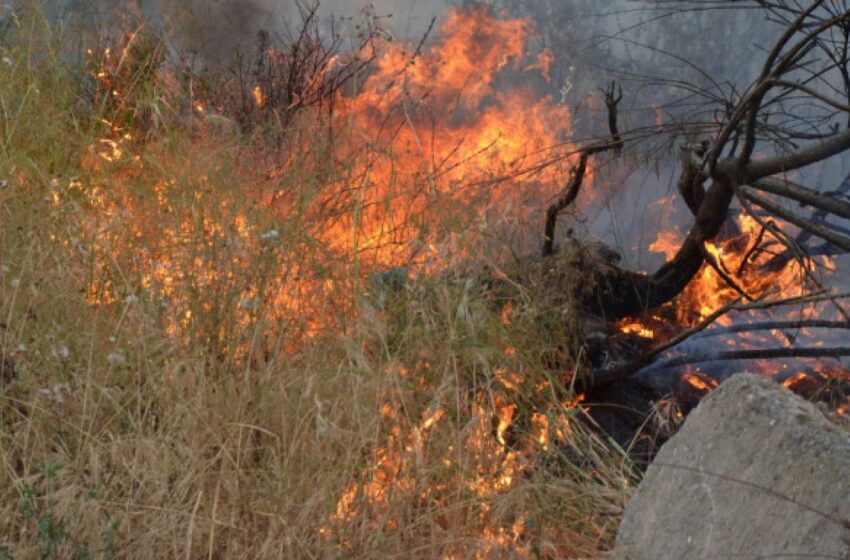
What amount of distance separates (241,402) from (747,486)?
1.23 metres

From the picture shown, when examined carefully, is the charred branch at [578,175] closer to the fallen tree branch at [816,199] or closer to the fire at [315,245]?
the fire at [315,245]

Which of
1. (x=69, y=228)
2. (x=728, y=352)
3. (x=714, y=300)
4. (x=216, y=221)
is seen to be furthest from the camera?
(x=714, y=300)

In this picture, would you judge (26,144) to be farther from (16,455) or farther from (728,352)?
(728,352)

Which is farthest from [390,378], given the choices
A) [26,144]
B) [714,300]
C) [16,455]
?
[714,300]

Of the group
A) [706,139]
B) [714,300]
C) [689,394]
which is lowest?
[689,394]

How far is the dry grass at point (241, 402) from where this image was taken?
2236 millimetres

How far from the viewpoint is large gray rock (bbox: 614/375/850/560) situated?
1708 mm

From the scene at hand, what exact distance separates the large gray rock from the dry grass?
1.38ft

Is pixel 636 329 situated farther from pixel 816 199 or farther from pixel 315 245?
pixel 315 245

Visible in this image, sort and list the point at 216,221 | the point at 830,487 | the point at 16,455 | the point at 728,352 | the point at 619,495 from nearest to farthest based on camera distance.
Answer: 1. the point at 830,487
2. the point at 16,455
3. the point at 619,495
4. the point at 216,221
5. the point at 728,352

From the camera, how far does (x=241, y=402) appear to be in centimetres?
252

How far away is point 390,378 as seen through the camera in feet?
8.52

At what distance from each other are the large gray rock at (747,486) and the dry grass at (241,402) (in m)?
0.42

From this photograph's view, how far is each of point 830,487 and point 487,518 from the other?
1.00 m
